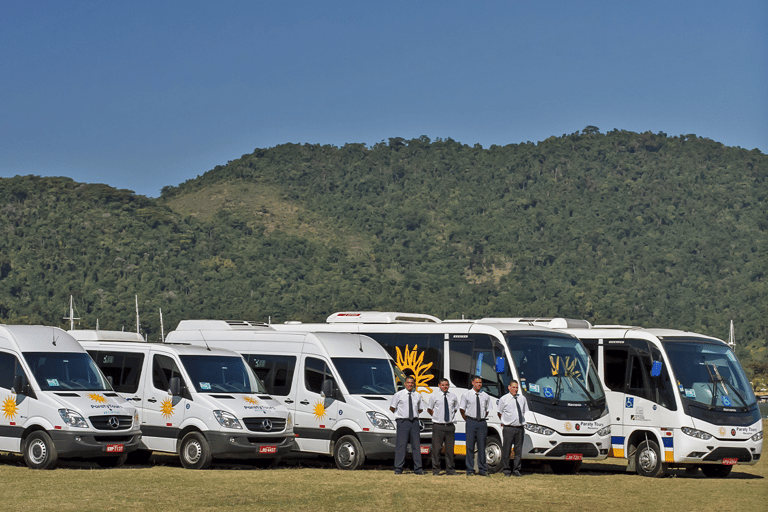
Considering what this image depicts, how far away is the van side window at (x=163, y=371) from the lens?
69.5ft

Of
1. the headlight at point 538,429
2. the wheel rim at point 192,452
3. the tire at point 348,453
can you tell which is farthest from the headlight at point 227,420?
the headlight at point 538,429

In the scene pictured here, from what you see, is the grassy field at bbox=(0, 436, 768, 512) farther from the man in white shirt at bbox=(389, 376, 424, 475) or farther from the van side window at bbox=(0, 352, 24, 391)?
the van side window at bbox=(0, 352, 24, 391)

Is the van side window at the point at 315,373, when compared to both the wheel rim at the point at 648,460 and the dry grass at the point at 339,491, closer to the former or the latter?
the dry grass at the point at 339,491

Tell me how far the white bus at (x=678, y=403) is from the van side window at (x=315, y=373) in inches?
202

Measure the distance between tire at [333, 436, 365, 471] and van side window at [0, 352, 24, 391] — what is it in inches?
235

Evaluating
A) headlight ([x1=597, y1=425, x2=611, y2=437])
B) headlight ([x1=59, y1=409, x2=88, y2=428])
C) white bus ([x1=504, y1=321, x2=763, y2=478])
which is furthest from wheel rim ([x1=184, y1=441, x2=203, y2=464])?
white bus ([x1=504, y1=321, x2=763, y2=478])

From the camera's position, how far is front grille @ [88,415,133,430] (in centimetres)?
1945

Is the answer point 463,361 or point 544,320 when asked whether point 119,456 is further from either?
point 544,320

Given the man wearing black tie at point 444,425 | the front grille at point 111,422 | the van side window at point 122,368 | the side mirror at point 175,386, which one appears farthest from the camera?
the van side window at point 122,368

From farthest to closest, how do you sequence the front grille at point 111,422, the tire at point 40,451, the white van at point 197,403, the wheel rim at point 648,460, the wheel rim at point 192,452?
the wheel rim at point 648,460, the wheel rim at point 192,452, the white van at point 197,403, the front grille at point 111,422, the tire at point 40,451

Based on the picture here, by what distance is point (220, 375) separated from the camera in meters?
21.4

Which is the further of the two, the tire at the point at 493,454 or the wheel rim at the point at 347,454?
the tire at the point at 493,454

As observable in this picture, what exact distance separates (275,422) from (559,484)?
524cm

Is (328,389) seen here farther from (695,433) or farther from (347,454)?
(695,433)
